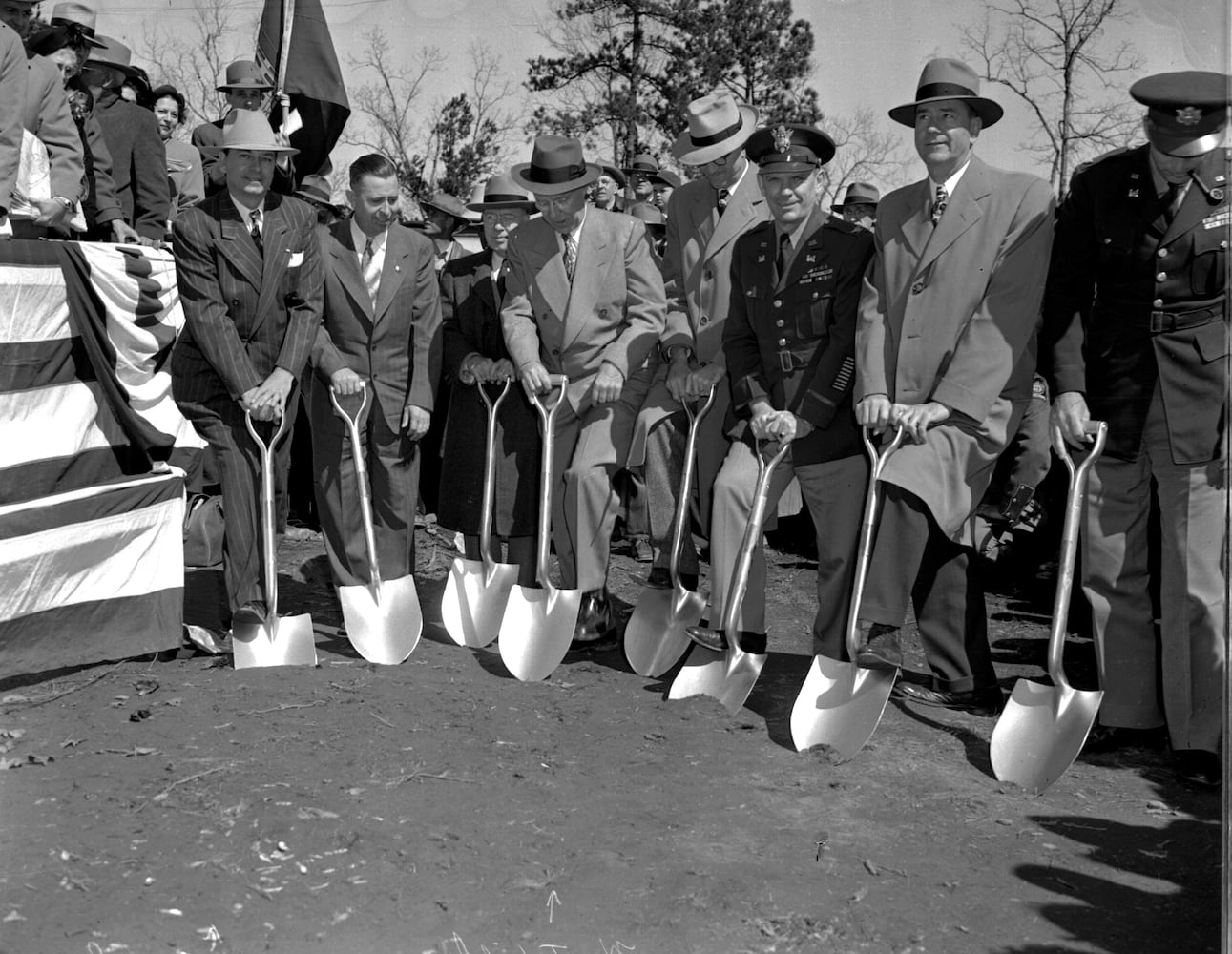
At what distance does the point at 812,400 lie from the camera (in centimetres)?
548

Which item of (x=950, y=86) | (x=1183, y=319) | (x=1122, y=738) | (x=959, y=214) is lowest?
(x=1122, y=738)

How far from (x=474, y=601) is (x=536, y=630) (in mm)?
531

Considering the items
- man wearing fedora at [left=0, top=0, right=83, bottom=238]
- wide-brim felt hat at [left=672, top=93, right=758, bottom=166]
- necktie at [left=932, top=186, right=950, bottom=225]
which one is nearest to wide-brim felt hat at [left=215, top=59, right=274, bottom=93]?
man wearing fedora at [left=0, top=0, right=83, bottom=238]

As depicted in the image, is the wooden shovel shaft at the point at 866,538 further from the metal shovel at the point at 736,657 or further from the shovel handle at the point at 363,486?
the shovel handle at the point at 363,486

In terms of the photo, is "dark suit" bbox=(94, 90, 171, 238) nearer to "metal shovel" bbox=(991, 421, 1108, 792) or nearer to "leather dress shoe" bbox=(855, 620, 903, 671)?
"leather dress shoe" bbox=(855, 620, 903, 671)

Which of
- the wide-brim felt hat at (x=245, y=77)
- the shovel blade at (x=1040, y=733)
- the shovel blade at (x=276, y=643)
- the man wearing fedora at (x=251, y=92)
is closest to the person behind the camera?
the shovel blade at (x=1040, y=733)

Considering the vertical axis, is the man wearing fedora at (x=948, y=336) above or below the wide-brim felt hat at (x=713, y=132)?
below

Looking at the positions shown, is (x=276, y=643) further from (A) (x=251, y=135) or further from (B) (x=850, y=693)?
(B) (x=850, y=693)

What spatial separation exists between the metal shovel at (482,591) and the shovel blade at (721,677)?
1.08 m

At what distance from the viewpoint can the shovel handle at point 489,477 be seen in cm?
635

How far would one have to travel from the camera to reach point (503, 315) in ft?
21.0

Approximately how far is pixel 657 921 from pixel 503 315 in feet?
11.5

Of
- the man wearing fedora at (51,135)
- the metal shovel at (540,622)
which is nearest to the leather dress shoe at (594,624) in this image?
the metal shovel at (540,622)

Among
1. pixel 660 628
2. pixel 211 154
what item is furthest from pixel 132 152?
pixel 660 628
